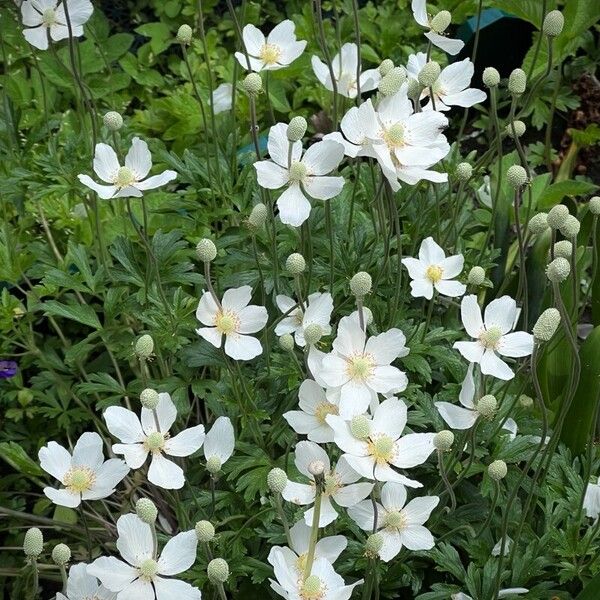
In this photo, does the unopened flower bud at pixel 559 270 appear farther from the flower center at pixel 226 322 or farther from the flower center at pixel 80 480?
the flower center at pixel 80 480

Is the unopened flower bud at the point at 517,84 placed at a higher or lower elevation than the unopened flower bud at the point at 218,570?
higher

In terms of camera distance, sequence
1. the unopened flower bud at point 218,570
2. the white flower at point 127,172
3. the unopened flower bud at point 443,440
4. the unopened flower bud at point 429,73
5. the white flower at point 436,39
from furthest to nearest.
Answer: the white flower at point 436,39, the white flower at point 127,172, the unopened flower bud at point 429,73, the unopened flower bud at point 443,440, the unopened flower bud at point 218,570

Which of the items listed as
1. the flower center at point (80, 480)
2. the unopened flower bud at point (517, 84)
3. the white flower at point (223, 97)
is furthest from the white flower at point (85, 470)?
the white flower at point (223, 97)

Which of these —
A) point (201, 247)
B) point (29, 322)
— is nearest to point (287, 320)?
point (201, 247)

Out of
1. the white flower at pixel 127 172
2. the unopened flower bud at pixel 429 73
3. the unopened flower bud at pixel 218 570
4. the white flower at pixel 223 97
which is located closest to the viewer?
the unopened flower bud at pixel 218 570

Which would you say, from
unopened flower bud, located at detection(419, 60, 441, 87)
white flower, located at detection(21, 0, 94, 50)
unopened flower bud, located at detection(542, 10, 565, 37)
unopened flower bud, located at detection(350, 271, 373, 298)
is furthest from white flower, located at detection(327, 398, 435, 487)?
white flower, located at detection(21, 0, 94, 50)

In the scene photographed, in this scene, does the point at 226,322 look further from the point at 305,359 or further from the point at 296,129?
the point at 296,129

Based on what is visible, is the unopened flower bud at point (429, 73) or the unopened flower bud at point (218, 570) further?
the unopened flower bud at point (429, 73)
